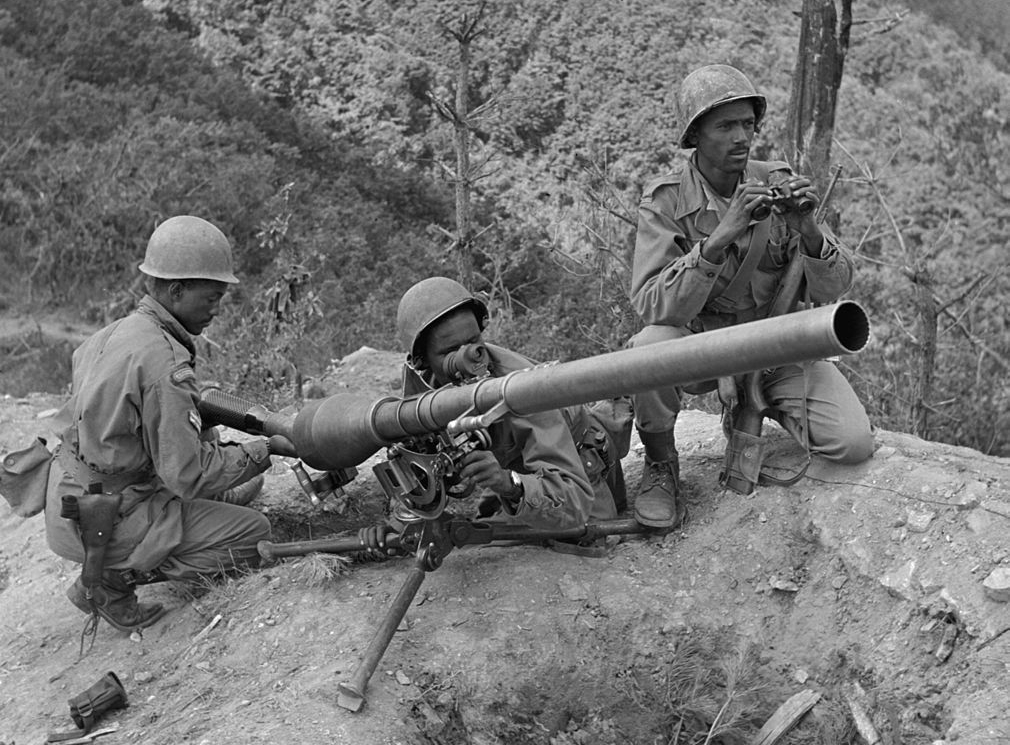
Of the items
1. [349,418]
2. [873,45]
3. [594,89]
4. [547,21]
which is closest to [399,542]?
[349,418]

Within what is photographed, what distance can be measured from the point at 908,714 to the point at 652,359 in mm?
1964

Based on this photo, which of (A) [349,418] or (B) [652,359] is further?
(A) [349,418]

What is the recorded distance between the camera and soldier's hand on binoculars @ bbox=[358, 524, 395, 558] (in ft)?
16.7

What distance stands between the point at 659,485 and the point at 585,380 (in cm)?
201

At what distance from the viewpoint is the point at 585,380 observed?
359cm

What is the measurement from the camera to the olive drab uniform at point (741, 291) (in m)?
5.10

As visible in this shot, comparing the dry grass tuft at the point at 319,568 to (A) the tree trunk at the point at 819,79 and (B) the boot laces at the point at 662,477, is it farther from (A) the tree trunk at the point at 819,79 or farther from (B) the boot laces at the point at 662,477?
(A) the tree trunk at the point at 819,79

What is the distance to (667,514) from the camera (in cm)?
538

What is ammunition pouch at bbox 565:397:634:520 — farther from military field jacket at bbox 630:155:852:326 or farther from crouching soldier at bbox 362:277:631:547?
military field jacket at bbox 630:155:852:326

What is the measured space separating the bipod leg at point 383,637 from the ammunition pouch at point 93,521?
125 centimetres

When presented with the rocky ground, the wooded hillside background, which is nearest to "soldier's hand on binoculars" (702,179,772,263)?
the rocky ground

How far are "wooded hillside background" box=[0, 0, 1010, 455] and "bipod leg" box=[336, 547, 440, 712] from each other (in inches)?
189

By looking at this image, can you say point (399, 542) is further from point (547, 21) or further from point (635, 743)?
point (547, 21)

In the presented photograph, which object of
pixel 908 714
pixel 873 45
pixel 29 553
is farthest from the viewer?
pixel 873 45
